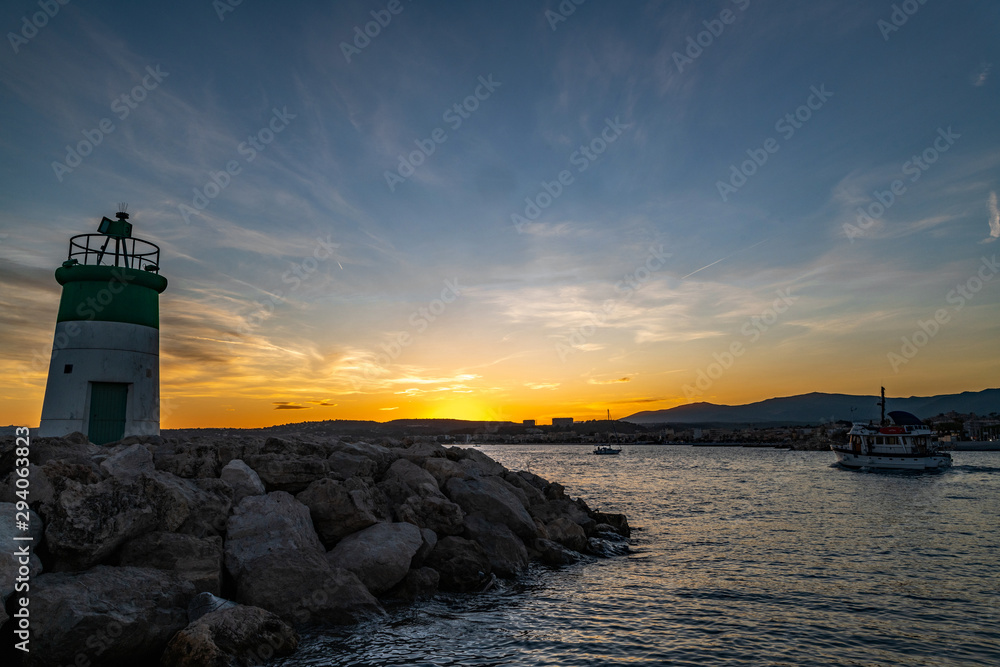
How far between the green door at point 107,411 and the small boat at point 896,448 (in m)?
68.4

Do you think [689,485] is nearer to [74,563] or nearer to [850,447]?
[850,447]

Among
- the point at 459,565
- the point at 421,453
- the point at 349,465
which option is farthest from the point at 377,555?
the point at 421,453

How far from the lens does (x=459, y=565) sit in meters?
11.7

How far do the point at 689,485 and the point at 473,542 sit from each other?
34573 millimetres

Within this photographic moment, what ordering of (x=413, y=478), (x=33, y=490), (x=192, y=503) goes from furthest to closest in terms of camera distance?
(x=413, y=478)
(x=192, y=503)
(x=33, y=490)

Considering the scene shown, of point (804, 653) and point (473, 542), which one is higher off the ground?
point (473, 542)

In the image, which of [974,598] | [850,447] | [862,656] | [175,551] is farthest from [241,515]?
[850,447]

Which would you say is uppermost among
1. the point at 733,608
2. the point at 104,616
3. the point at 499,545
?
the point at 104,616

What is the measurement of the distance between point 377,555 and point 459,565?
219 centimetres

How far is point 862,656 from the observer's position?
869 centimetres

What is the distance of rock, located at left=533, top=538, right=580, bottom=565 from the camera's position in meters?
14.8

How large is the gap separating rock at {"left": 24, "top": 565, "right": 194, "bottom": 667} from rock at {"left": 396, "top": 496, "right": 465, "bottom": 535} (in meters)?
5.39

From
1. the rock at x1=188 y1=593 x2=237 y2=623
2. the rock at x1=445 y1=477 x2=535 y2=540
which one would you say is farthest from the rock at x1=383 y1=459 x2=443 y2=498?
the rock at x1=188 y1=593 x2=237 y2=623

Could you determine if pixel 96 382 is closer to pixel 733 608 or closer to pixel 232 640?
pixel 232 640
